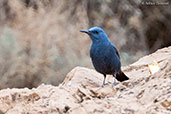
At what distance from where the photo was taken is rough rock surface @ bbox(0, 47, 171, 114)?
2.81 meters

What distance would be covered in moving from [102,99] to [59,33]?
4426mm

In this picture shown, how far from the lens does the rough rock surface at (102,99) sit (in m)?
2.81

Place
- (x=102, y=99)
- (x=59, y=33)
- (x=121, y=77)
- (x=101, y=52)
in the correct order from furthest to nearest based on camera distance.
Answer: (x=59, y=33), (x=121, y=77), (x=101, y=52), (x=102, y=99)

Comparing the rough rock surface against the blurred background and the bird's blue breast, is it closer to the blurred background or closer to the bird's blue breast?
the bird's blue breast

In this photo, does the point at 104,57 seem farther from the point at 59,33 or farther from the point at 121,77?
the point at 59,33

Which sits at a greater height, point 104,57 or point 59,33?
point 59,33

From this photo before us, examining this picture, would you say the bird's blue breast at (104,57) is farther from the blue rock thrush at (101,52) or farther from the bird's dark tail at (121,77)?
the bird's dark tail at (121,77)

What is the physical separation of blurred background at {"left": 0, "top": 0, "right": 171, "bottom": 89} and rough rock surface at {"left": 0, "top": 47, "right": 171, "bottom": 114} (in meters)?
3.08

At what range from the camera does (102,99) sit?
309 cm

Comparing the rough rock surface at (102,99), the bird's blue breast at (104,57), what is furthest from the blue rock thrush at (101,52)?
the rough rock surface at (102,99)

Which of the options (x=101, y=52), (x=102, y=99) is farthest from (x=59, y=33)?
(x=102, y=99)

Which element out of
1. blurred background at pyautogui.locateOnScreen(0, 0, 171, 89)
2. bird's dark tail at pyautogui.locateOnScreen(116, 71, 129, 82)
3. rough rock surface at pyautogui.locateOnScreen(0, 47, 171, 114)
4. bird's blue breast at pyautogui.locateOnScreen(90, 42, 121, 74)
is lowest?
rough rock surface at pyautogui.locateOnScreen(0, 47, 171, 114)

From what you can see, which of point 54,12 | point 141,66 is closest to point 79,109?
point 141,66

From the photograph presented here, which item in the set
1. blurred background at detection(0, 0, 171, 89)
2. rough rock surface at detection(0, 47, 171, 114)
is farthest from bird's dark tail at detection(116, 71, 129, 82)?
blurred background at detection(0, 0, 171, 89)
